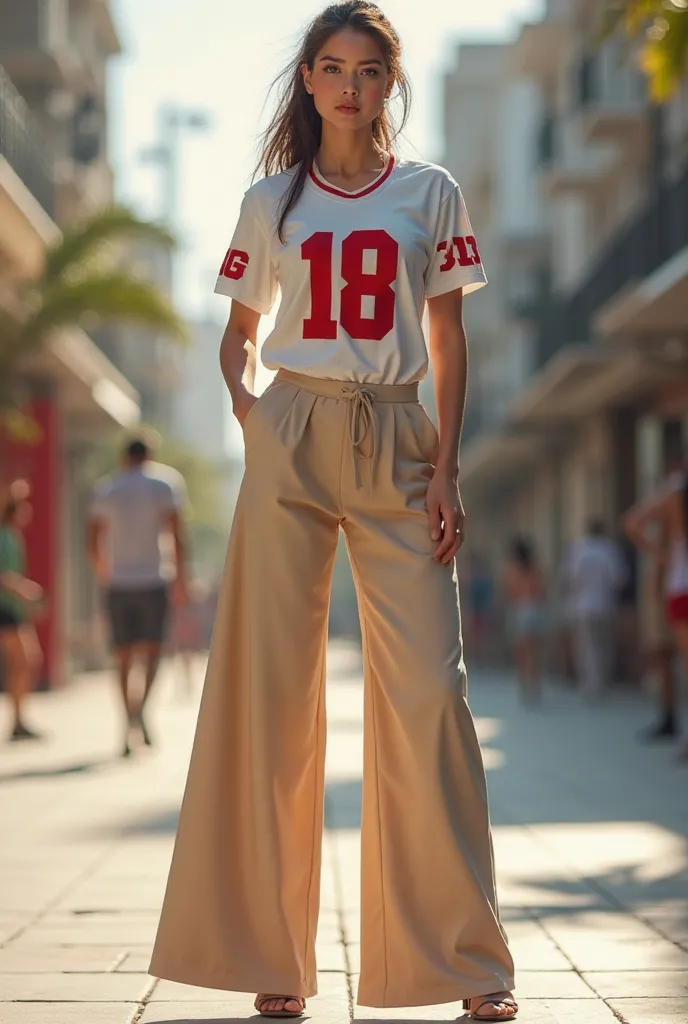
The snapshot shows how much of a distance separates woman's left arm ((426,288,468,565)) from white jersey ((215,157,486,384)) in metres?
0.05

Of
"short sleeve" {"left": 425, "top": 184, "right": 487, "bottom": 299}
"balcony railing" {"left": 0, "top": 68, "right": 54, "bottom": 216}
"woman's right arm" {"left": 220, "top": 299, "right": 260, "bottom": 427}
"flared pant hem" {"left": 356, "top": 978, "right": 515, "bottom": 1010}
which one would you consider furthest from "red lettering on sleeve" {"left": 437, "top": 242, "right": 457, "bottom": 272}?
"balcony railing" {"left": 0, "top": 68, "right": 54, "bottom": 216}

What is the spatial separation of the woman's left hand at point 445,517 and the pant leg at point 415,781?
24 millimetres

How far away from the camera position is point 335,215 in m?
4.12

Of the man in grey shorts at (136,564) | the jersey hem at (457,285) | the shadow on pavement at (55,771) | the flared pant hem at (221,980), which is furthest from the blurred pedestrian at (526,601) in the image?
the flared pant hem at (221,980)

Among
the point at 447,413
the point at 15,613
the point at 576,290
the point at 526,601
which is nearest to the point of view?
the point at 447,413

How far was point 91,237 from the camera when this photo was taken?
2144 cm

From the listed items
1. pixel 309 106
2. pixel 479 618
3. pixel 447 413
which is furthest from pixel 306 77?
pixel 479 618

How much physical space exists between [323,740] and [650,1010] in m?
0.92

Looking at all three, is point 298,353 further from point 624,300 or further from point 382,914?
point 624,300

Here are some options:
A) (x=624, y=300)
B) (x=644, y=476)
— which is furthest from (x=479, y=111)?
(x=624, y=300)

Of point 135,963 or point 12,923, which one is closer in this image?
point 135,963

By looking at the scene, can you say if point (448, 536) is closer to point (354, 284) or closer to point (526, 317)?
point (354, 284)

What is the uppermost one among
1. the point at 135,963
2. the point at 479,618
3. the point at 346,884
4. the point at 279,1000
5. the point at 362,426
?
the point at 362,426

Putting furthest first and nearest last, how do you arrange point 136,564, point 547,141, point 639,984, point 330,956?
point 547,141
point 136,564
point 330,956
point 639,984
